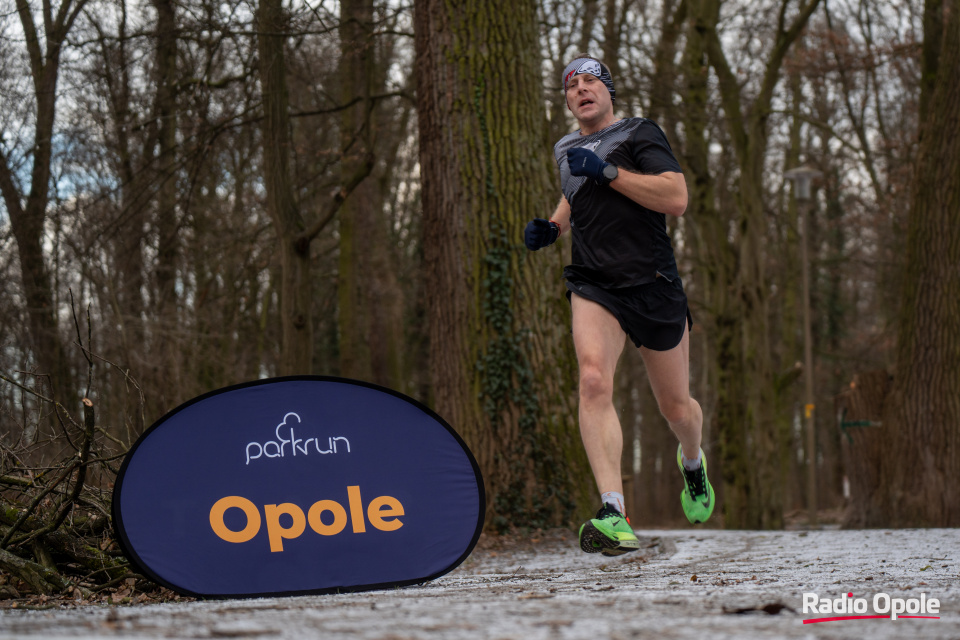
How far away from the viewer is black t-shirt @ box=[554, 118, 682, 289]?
3.98m

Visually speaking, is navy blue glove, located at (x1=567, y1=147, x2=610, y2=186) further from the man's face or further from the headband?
the headband

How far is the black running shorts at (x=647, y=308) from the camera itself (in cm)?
399

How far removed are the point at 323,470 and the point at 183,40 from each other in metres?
7.17

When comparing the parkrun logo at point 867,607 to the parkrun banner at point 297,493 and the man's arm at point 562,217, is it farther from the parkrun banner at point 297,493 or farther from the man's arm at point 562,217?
the man's arm at point 562,217

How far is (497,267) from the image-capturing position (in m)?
6.89

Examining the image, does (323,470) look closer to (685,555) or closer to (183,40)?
(685,555)

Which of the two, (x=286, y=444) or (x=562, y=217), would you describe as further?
(x=562, y=217)

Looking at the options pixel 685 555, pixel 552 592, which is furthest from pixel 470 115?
pixel 552 592

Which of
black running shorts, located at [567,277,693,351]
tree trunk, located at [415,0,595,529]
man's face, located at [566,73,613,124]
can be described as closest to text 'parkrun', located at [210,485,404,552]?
black running shorts, located at [567,277,693,351]

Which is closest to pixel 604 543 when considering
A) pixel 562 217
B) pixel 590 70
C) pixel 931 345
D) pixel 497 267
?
pixel 562 217

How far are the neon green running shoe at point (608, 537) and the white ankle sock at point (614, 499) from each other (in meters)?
0.10

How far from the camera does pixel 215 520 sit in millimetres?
3600

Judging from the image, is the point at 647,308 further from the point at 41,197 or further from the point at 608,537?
the point at 41,197

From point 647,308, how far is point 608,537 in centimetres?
101
